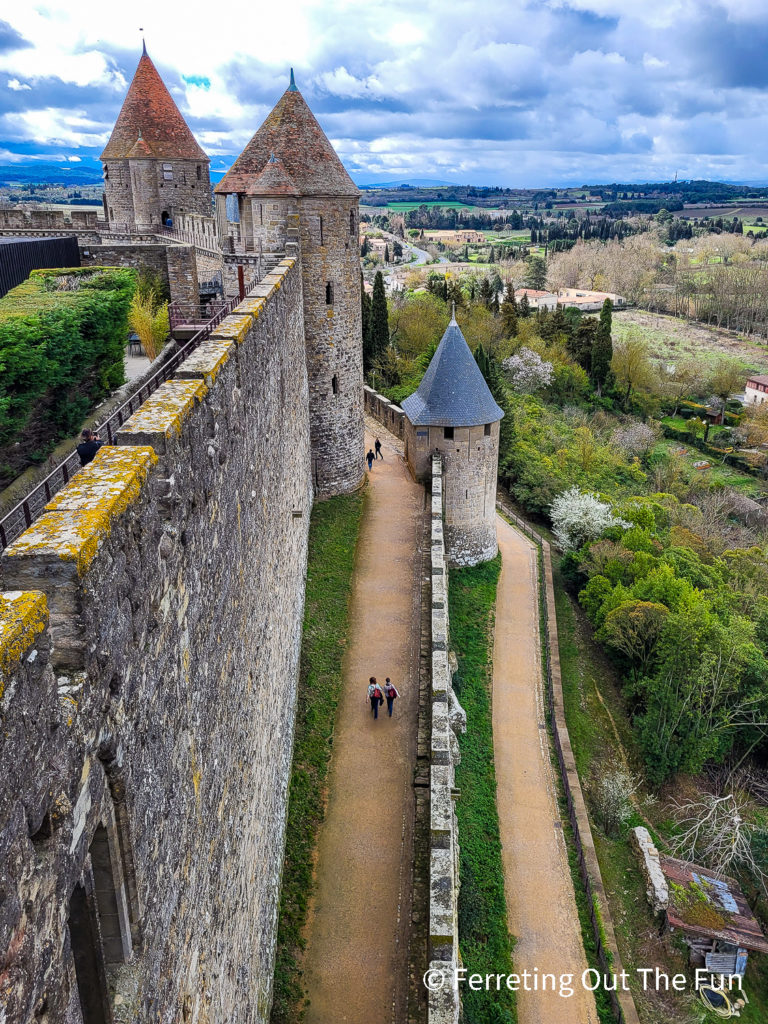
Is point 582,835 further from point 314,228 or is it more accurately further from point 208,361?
point 314,228

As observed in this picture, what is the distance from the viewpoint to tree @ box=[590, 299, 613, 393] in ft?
160

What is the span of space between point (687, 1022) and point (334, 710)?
8199 millimetres

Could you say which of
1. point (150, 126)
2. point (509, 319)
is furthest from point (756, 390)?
point (150, 126)

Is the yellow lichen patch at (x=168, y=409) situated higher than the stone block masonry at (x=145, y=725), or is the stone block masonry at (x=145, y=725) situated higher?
the yellow lichen patch at (x=168, y=409)

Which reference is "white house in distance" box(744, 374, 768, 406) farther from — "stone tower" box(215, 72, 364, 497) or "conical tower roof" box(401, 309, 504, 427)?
"stone tower" box(215, 72, 364, 497)

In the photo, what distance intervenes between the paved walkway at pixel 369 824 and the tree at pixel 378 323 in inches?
752

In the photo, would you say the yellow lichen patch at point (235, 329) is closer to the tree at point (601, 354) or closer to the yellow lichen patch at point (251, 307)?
the yellow lichen patch at point (251, 307)

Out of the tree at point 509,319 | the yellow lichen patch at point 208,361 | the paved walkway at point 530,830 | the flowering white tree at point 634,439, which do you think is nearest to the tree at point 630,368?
the flowering white tree at point 634,439

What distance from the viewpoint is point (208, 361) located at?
18.8 feet

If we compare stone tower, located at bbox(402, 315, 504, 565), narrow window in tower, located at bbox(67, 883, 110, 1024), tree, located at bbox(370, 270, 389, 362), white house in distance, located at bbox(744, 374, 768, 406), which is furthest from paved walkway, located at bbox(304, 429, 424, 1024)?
white house in distance, located at bbox(744, 374, 768, 406)

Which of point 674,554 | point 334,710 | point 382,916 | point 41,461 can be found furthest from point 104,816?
point 674,554

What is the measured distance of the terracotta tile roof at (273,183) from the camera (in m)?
16.0

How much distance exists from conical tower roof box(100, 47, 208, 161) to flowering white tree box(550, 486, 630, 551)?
17.8 metres

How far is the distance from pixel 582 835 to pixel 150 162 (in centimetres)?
2340
